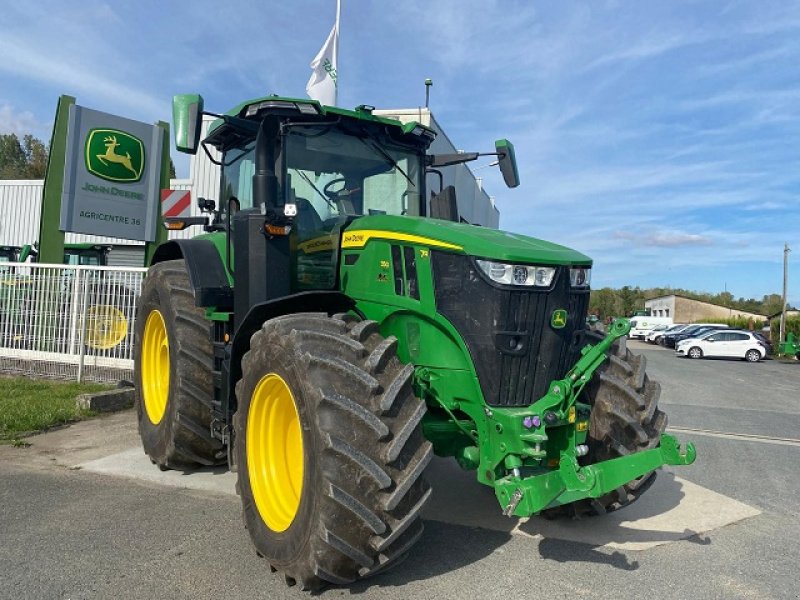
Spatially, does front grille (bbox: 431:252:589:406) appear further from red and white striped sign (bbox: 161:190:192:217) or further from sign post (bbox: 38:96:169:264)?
sign post (bbox: 38:96:169:264)

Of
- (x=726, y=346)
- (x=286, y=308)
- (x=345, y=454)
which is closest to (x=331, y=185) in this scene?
(x=286, y=308)

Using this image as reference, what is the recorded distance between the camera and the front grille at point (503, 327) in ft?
11.2

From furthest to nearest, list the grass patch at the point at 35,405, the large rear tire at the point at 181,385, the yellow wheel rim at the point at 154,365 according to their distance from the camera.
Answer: the grass patch at the point at 35,405 → the yellow wheel rim at the point at 154,365 → the large rear tire at the point at 181,385

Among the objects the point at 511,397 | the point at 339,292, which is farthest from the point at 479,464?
the point at 339,292

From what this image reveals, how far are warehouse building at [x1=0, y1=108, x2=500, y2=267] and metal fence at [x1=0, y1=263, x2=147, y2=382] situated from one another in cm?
868

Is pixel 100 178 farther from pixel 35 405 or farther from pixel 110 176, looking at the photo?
pixel 35 405

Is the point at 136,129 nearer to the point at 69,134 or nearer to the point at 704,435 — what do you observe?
the point at 69,134

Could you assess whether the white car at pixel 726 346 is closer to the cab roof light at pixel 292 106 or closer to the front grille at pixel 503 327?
the front grille at pixel 503 327

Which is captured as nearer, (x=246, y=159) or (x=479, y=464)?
(x=479, y=464)

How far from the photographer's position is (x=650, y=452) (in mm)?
3408

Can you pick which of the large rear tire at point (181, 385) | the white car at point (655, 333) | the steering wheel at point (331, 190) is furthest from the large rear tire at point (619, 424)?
the white car at point (655, 333)

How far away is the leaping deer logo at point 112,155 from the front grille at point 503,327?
935 centimetres

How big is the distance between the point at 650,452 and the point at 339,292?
200 cm

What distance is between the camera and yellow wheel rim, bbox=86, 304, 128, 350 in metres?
9.15
